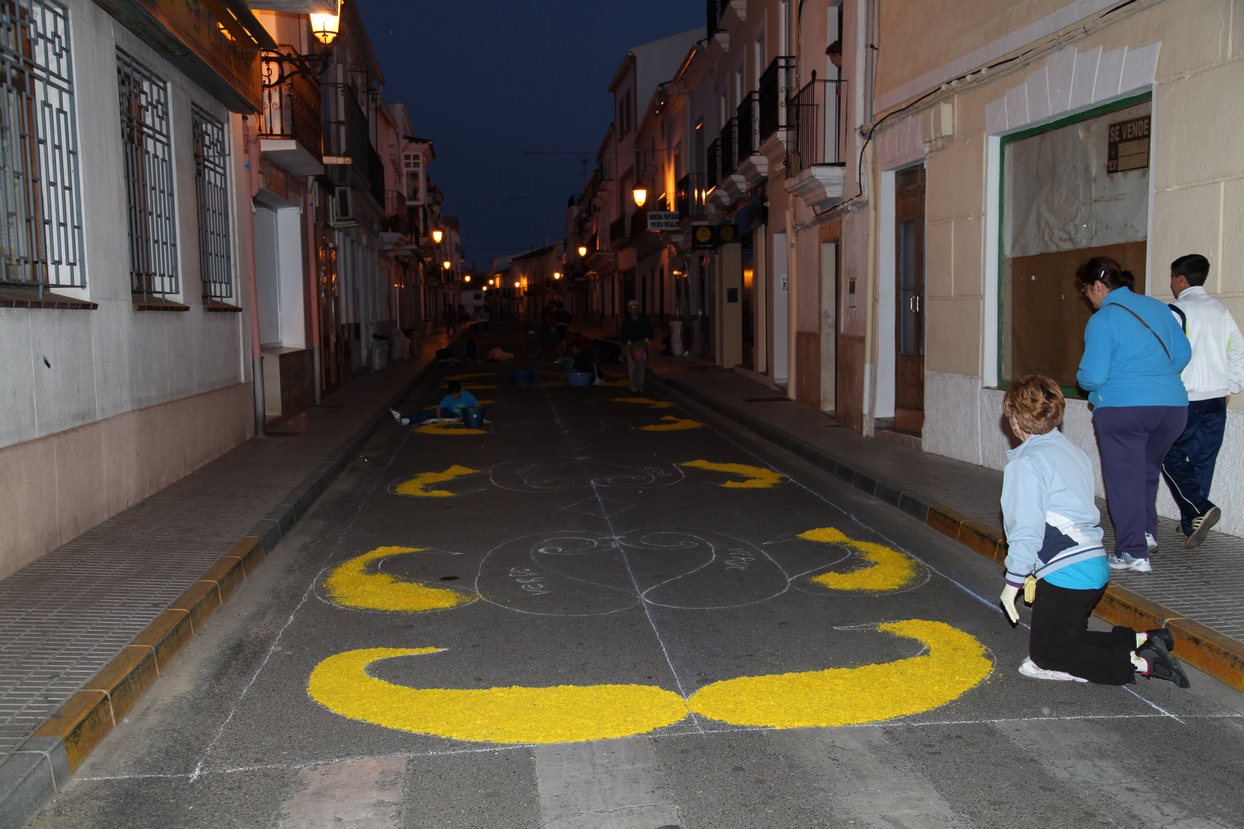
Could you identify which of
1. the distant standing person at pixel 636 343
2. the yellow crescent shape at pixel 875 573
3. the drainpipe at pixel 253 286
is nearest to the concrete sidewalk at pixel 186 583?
the yellow crescent shape at pixel 875 573

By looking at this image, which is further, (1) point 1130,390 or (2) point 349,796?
(1) point 1130,390

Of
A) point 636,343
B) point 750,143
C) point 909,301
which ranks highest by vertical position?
point 750,143

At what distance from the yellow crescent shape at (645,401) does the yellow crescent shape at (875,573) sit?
10.2 metres

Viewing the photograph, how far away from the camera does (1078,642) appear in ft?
15.0

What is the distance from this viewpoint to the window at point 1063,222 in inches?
320

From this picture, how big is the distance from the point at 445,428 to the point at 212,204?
4400 mm

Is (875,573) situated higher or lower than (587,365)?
lower

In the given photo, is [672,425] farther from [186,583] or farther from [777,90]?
[186,583]

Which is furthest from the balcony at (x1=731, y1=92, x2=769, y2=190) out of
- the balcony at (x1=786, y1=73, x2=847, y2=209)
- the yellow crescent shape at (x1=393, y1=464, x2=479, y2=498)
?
the yellow crescent shape at (x1=393, y1=464, x2=479, y2=498)

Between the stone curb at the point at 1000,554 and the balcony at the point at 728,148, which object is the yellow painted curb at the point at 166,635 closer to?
the stone curb at the point at 1000,554

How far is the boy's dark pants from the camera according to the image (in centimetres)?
453

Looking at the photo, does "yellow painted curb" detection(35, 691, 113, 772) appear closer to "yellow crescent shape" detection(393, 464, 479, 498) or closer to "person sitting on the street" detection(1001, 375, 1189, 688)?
"person sitting on the street" detection(1001, 375, 1189, 688)

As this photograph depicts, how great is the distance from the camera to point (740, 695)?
14.8ft

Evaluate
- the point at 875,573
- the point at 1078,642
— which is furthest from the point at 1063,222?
the point at 1078,642
